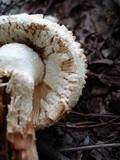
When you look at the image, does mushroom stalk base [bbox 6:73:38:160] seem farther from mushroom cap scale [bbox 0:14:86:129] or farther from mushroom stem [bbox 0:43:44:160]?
mushroom cap scale [bbox 0:14:86:129]

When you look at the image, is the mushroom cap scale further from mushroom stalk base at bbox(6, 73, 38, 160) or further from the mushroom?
mushroom stalk base at bbox(6, 73, 38, 160)

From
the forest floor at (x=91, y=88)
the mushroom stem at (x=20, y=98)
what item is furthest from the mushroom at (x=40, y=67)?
the forest floor at (x=91, y=88)

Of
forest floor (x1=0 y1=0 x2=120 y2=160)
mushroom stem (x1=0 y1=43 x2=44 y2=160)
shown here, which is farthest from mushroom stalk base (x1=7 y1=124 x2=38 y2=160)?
forest floor (x1=0 y1=0 x2=120 y2=160)

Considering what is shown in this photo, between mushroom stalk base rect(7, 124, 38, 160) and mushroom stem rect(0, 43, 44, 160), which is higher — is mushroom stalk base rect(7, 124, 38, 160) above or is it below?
below

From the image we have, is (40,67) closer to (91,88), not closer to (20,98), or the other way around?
(20,98)

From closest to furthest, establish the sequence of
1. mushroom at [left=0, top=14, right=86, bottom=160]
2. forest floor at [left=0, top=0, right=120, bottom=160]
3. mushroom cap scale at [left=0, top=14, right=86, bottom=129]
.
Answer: mushroom at [left=0, top=14, right=86, bottom=160] < mushroom cap scale at [left=0, top=14, right=86, bottom=129] < forest floor at [left=0, top=0, right=120, bottom=160]

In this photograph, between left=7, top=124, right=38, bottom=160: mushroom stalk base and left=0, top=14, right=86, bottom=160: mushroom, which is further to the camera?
left=0, top=14, right=86, bottom=160: mushroom

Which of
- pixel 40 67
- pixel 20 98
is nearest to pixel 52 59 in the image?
pixel 40 67

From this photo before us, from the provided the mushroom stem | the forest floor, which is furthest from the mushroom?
the forest floor

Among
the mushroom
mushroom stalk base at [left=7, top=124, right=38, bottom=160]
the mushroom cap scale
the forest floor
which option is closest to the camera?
mushroom stalk base at [left=7, top=124, right=38, bottom=160]
